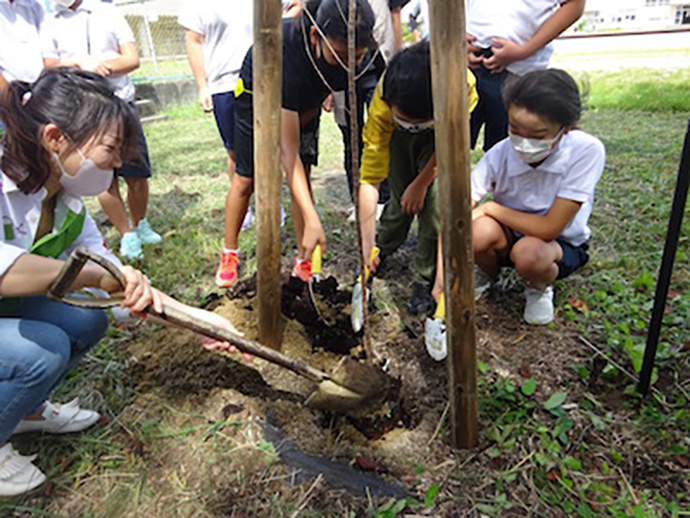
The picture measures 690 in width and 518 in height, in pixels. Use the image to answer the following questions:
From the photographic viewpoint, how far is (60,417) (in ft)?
6.40

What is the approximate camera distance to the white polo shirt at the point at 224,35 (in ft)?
10.2

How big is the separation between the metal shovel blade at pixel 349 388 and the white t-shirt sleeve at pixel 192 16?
8.37ft

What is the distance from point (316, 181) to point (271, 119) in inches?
134

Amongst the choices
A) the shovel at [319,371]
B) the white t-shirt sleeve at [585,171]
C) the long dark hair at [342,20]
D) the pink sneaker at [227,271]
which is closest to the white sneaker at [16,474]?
the shovel at [319,371]

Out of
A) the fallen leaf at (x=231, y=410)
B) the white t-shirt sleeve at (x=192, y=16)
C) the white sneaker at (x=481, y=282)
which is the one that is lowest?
the fallen leaf at (x=231, y=410)

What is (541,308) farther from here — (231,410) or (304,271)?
(231,410)

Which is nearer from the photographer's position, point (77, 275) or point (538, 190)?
point (77, 275)

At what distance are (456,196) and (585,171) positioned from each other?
1131 millimetres

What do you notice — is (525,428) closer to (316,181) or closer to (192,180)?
(316,181)

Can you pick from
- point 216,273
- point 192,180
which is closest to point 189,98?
point 192,180

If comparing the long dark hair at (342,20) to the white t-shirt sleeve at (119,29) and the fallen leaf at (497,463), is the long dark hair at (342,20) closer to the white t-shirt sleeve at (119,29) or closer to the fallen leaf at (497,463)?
the fallen leaf at (497,463)

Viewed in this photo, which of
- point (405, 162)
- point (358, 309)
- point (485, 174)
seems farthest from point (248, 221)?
point (485, 174)

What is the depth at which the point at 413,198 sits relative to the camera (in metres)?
2.63

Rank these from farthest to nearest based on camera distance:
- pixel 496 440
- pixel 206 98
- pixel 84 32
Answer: pixel 206 98, pixel 84 32, pixel 496 440
